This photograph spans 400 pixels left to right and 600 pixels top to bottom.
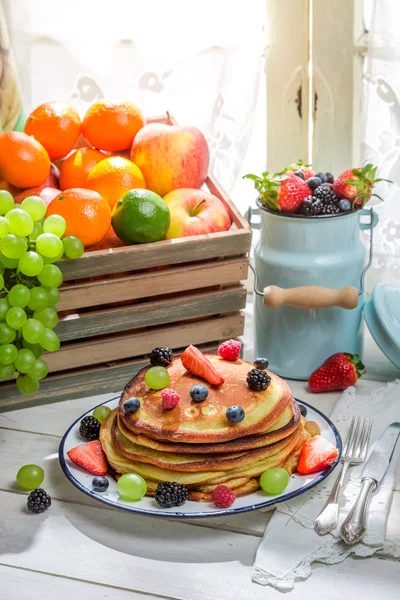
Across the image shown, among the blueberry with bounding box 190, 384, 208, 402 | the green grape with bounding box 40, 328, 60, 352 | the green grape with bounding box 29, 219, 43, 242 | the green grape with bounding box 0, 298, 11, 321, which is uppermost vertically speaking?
the green grape with bounding box 29, 219, 43, 242

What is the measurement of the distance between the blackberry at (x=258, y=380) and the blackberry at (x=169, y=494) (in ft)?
0.57

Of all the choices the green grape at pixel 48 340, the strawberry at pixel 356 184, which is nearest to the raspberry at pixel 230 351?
the green grape at pixel 48 340

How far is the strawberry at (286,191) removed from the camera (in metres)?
1.42

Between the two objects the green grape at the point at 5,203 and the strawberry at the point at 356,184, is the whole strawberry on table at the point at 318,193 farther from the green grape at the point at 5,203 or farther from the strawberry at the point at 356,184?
the green grape at the point at 5,203

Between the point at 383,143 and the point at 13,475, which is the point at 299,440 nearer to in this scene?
the point at 13,475

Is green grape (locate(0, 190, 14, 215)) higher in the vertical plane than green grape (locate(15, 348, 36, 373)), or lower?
higher

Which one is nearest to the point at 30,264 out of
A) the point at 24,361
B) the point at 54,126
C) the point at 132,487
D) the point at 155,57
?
the point at 24,361

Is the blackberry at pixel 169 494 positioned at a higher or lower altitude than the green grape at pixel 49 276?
lower

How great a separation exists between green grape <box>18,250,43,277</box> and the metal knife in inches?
21.4

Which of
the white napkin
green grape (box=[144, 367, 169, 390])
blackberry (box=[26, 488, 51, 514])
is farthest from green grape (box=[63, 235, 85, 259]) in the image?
the white napkin

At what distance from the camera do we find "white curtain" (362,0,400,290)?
156 cm

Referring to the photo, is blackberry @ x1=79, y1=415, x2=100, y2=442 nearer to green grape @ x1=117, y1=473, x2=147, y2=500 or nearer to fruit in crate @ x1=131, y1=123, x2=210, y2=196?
green grape @ x1=117, y1=473, x2=147, y2=500

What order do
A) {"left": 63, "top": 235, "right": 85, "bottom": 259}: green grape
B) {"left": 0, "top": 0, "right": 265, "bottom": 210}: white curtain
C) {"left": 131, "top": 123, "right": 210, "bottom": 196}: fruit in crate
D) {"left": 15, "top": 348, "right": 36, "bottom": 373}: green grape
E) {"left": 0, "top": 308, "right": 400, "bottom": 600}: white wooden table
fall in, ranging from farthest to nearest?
1. {"left": 0, "top": 0, "right": 265, "bottom": 210}: white curtain
2. {"left": 131, "top": 123, "right": 210, "bottom": 196}: fruit in crate
3. {"left": 63, "top": 235, "right": 85, "bottom": 259}: green grape
4. {"left": 15, "top": 348, "right": 36, "bottom": 373}: green grape
5. {"left": 0, "top": 308, "right": 400, "bottom": 600}: white wooden table

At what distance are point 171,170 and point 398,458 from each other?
26.3 inches
